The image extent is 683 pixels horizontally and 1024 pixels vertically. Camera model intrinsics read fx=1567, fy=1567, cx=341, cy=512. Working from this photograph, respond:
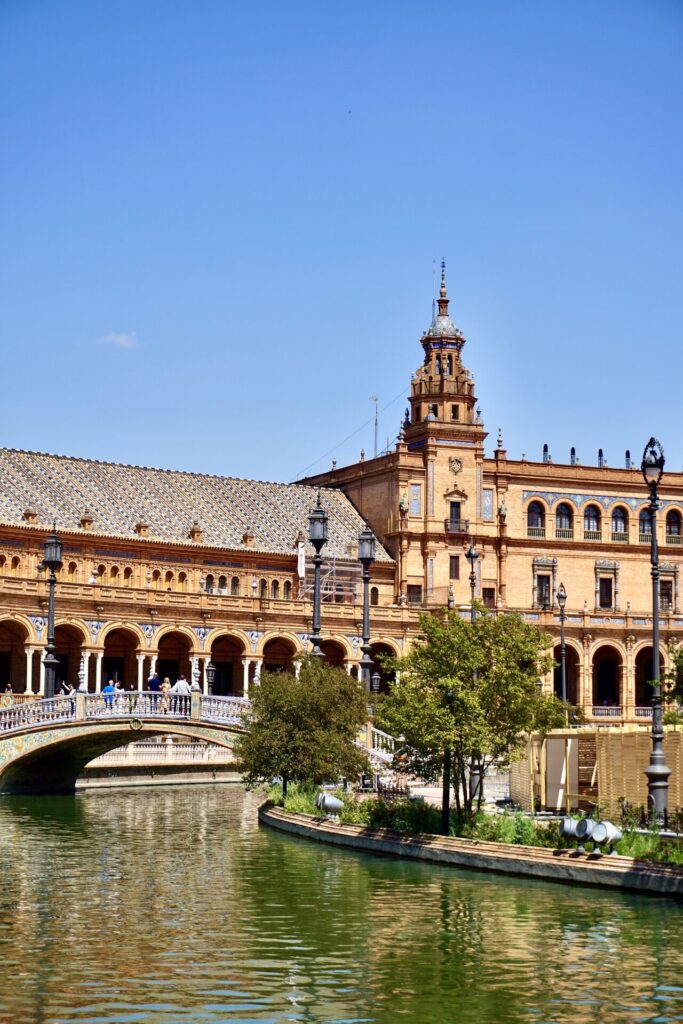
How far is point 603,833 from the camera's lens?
88.1 ft

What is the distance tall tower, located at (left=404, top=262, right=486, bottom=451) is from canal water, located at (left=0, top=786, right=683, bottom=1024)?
168 ft

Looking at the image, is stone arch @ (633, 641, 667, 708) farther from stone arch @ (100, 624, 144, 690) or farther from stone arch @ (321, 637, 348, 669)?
stone arch @ (100, 624, 144, 690)

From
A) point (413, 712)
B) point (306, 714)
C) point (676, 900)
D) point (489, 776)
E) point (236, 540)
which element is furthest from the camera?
point (236, 540)

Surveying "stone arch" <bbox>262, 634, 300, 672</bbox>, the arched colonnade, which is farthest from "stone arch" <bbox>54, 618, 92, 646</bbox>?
"stone arch" <bbox>262, 634, 300, 672</bbox>

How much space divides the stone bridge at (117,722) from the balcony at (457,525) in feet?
120

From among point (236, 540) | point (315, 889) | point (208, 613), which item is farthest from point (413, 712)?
point (236, 540)

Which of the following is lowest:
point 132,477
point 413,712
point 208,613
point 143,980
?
point 143,980

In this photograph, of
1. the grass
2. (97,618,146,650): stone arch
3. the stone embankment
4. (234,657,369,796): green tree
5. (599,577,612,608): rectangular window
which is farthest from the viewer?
(599,577,612,608): rectangular window

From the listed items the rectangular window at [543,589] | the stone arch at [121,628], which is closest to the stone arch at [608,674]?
the rectangular window at [543,589]

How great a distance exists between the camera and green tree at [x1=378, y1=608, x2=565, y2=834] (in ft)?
103

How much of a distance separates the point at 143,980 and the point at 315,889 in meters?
8.61

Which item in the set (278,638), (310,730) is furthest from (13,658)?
(310,730)

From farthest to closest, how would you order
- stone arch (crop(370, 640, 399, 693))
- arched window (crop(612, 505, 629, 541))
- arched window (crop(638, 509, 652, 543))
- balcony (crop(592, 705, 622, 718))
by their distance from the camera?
arched window (crop(638, 509, 652, 543)) → arched window (crop(612, 505, 629, 541)) → balcony (crop(592, 705, 622, 718)) → stone arch (crop(370, 640, 399, 693))

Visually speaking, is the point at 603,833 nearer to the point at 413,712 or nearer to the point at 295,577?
the point at 413,712
